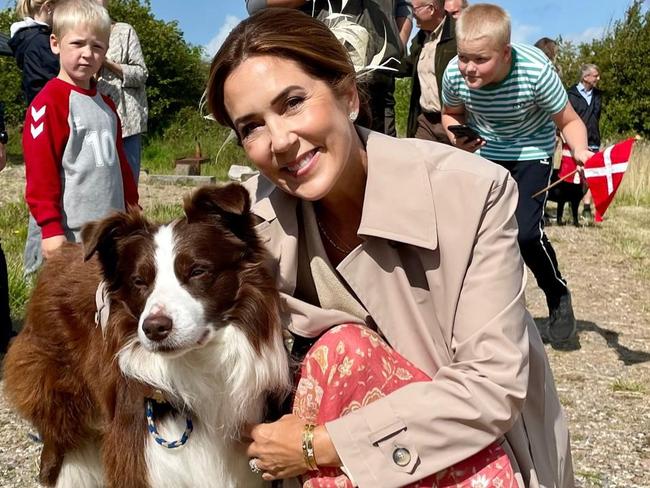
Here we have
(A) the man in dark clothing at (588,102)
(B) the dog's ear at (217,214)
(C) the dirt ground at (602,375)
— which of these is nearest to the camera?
(B) the dog's ear at (217,214)

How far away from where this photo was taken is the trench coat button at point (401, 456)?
2.28 metres

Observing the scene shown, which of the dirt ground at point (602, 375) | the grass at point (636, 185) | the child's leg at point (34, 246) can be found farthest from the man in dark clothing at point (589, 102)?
the child's leg at point (34, 246)

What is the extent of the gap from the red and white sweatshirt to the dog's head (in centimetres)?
141

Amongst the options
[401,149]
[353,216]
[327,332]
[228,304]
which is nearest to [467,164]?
[401,149]

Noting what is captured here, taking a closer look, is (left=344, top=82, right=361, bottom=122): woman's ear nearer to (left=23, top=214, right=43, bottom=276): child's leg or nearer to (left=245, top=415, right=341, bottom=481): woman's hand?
(left=245, top=415, right=341, bottom=481): woman's hand

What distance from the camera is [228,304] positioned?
2.59 meters

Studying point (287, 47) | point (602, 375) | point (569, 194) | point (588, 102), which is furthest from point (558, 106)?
point (588, 102)

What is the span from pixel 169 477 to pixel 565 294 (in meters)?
3.44

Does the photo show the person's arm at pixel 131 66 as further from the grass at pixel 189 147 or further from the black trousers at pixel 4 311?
the grass at pixel 189 147

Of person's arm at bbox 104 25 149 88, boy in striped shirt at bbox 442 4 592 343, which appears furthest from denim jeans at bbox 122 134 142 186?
boy in striped shirt at bbox 442 4 592 343

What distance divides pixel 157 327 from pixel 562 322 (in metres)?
3.64

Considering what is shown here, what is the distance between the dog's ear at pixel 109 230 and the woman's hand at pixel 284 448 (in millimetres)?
793

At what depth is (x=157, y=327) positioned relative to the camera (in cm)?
233

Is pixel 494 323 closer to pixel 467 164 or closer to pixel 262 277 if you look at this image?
pixel 467 164
